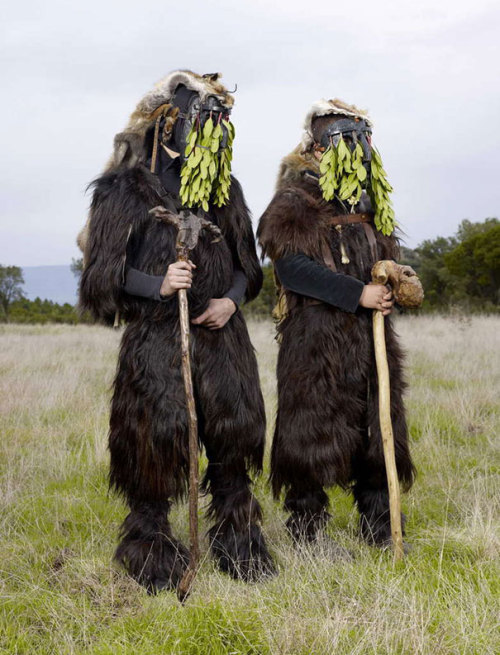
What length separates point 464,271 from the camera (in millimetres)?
22031

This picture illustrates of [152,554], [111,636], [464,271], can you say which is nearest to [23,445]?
[152,554]

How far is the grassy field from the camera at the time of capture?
2531 mm

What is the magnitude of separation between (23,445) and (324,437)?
3.08 meters

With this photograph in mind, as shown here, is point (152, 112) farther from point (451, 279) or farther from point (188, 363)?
point (451, 279)

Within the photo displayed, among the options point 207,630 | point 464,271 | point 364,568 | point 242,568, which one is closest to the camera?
point 207,630

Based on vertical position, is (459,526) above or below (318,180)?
below

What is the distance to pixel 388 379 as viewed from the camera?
3260mm

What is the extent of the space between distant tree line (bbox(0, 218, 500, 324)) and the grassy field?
14.2 meters

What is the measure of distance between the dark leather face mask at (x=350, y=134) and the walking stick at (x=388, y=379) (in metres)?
0.58

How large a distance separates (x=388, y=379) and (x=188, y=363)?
39.7 inches

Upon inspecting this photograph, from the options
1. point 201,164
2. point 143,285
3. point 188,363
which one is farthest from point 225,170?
point 188,363

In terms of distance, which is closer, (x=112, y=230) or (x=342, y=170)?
(x=112, y=230)

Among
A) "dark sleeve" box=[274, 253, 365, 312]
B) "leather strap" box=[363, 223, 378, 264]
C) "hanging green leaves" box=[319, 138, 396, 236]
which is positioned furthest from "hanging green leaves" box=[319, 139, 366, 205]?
"dark sleeve" box=[274, 253, 365, 312]

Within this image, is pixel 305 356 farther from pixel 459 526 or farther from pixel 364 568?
pixel 459 526
